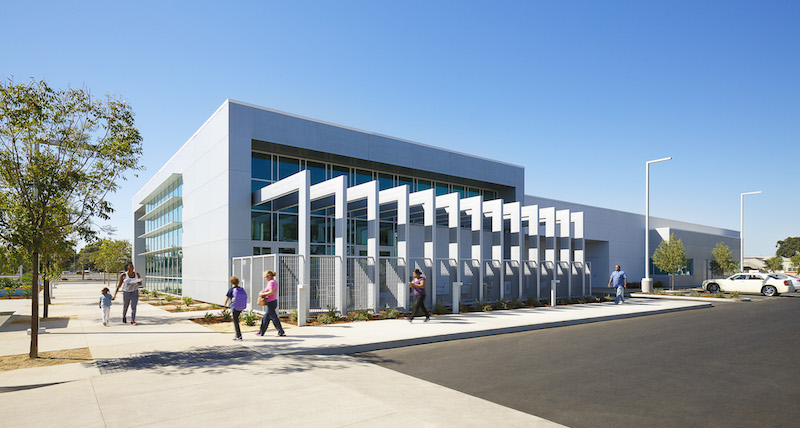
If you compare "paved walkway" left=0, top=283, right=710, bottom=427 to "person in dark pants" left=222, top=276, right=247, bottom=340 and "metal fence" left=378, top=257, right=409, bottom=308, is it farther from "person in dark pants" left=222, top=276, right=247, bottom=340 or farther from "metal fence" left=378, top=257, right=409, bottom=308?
"metal fence" left=378, top=257, right=409, bottom=308

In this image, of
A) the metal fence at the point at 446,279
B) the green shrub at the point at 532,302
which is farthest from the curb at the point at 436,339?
the metal fence at the point at 446,279

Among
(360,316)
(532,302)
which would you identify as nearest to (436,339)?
(360,316)

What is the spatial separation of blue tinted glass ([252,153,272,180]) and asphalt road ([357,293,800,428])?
13110 mm

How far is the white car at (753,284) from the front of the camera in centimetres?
3112

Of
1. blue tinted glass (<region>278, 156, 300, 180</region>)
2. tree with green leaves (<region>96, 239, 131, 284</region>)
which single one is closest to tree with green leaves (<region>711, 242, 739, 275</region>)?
blue tinted glass (<region>278, 156, 300, 180</region>)

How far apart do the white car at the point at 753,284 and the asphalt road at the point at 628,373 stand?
20535mm

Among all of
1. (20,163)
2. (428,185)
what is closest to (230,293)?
(20,163)

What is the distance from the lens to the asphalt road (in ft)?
19.8

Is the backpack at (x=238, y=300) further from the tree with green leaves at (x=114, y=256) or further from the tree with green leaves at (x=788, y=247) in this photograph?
the tree with green leaves at (x=788, y=247)

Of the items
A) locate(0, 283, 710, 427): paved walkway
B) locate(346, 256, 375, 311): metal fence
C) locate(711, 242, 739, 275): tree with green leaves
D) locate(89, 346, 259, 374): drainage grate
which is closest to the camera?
locate(0, 283, 710, 427): paved walkway

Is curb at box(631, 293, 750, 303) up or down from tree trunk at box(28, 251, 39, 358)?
down

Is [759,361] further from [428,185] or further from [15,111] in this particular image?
[428,185]

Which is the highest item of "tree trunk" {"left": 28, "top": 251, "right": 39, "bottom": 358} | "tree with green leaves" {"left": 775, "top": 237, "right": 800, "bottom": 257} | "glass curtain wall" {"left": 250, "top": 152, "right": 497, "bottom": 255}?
"glass curtain wall" {"left": 250, "top": 152, "right": 497, "bottom": 255}

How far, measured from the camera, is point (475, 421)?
560 cm
